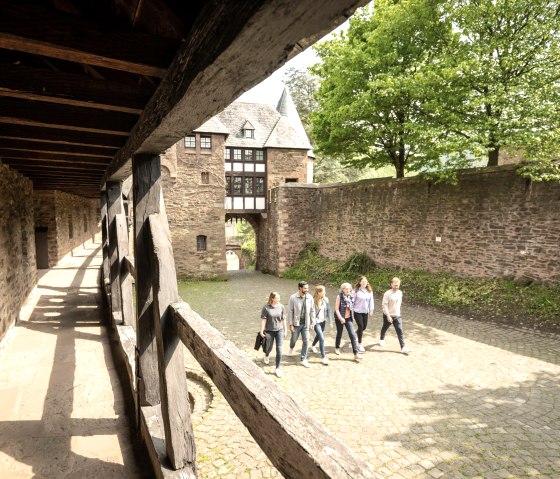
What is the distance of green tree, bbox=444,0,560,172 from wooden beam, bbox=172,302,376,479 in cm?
1042

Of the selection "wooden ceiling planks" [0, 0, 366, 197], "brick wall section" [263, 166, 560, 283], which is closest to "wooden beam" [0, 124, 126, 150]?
"wooden ceiling planks" [0, 0, 366, 197]

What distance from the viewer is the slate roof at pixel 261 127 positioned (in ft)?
71.3

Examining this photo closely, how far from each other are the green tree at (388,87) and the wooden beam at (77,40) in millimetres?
10973

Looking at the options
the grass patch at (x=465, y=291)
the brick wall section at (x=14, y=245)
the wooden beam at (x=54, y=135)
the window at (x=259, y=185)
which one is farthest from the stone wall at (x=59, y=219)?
the grass patch at (x=465, y=291)

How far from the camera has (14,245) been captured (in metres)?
6.06

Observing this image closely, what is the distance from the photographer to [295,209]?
795 inches

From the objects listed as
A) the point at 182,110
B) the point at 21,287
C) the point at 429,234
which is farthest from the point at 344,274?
the point at 182,110

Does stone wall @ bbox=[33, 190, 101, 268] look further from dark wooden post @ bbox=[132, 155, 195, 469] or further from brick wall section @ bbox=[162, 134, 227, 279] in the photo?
dark wooden post @ bbox=[132, 155, 195, 469]

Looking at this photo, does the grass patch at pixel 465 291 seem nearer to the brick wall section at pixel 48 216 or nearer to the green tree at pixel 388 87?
the green tree at pixel 388 87

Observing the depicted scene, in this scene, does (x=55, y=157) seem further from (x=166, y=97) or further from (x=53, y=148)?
(x=166, y=97)

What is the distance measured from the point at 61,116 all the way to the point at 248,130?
2023cm

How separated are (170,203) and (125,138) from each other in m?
16.3

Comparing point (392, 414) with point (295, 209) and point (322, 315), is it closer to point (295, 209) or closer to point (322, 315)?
point (322, 315)

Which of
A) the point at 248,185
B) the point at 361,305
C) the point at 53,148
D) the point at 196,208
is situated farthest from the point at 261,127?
the point at 53,148
